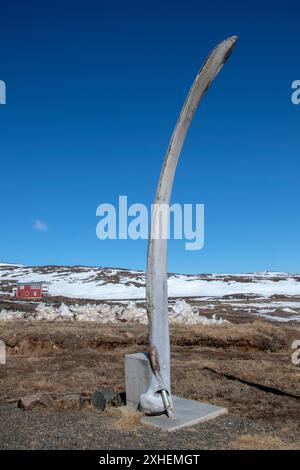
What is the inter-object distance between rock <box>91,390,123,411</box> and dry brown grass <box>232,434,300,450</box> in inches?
100

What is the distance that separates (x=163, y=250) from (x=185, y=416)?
9.00ft

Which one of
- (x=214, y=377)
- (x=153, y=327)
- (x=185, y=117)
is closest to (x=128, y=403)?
(x=153, y=327)

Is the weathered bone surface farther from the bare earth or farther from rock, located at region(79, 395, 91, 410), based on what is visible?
rock, located at region(79, 395, 91, 410)

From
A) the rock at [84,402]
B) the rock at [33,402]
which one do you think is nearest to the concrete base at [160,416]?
the rock at [84,402]

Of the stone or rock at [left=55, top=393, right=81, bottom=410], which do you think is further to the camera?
rock at [left=55, top=393, right=81, bottom=410]

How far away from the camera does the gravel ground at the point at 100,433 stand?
588 centimetres

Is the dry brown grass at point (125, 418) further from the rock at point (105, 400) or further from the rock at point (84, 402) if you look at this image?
the rock at point (84, 402)

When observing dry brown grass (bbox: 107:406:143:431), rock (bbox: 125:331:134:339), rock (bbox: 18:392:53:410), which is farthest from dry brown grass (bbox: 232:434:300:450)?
rock (bbox: 125:331:134:339)

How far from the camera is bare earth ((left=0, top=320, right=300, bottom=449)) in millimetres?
6172

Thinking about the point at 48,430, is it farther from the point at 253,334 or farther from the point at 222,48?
the point at 253,334

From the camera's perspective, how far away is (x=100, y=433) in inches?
250

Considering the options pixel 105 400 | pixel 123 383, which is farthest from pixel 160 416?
pixel 123 383

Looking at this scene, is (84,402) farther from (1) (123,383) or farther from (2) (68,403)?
(1) (123,383)
